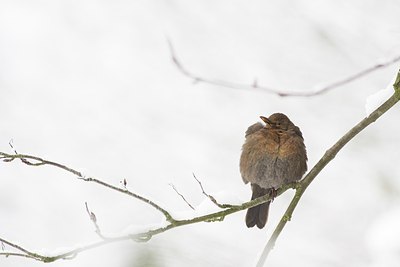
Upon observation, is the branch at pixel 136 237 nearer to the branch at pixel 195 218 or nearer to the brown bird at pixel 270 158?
the branch at pixel 195 218

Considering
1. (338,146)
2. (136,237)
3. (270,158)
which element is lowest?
(136,237)

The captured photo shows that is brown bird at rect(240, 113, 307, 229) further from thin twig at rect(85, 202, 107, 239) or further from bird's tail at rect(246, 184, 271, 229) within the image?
thin twig at rect(85, 202, 107, 239)

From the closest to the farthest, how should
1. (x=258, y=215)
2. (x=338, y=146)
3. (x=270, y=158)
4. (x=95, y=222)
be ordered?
1. (x=95, y=222)
2. (x=338, y=146)
3. (x=270, y=158)
4. (x=258, y=215)

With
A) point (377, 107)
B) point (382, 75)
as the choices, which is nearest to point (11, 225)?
point (382, 75)

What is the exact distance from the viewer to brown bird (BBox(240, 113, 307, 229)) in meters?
4.66

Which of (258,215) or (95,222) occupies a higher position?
(258,215)

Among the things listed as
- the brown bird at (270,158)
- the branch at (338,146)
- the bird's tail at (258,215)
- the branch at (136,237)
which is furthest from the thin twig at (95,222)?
the bird's tail at (258,215)

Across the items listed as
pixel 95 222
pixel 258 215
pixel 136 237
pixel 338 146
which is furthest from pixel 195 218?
pixel 258 215

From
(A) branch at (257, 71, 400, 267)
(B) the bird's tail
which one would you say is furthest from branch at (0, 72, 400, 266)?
(B) the bird's tail

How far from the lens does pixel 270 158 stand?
4.76m

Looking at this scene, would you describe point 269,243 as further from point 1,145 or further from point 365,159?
point 1,145

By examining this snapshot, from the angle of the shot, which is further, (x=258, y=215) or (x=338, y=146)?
(x=258, y=215)

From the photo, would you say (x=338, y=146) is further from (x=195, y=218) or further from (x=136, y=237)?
(x=136, y=237)

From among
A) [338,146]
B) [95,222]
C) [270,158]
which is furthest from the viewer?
[270,158]
